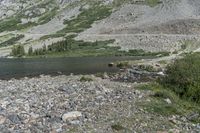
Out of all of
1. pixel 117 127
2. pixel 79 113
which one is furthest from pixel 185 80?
pixel 117 127

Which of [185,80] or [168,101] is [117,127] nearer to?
[168,101]

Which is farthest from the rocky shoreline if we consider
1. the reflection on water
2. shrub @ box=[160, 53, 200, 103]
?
the reflection on water

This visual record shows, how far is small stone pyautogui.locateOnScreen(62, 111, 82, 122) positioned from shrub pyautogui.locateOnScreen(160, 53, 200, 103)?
1156 cm

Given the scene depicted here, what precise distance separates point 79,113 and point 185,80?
43.3 ft

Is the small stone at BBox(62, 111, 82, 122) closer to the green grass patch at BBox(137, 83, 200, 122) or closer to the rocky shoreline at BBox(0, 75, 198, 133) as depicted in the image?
the rocky shoreline at BBox(0, 75, 198, 133)

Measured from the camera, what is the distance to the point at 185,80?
39.2 m

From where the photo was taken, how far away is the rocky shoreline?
2775cm

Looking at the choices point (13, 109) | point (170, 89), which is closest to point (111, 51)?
point (170, 89)

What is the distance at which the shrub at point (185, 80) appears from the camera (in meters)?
37.2

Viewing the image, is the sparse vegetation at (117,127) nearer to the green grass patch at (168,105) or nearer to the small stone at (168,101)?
the green grass patch at (168,105)

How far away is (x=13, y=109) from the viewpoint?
31.0m

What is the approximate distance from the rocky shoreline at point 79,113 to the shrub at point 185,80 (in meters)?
3.47

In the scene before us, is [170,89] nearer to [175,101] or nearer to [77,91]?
[175,101]

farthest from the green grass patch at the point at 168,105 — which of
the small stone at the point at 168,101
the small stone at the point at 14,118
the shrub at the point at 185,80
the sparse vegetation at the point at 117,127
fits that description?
the small stone at the point at 14,118
